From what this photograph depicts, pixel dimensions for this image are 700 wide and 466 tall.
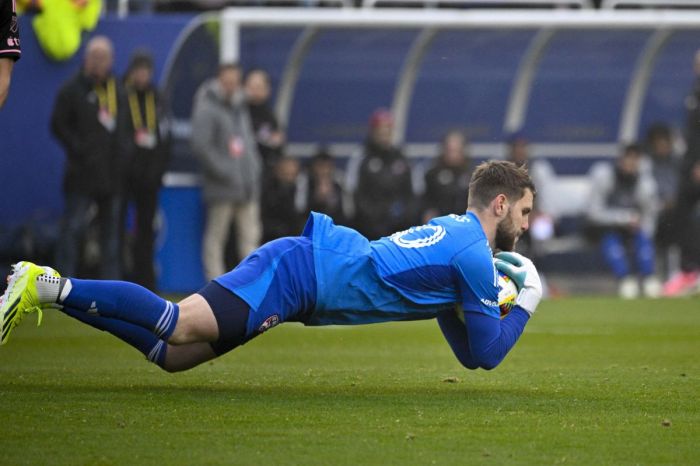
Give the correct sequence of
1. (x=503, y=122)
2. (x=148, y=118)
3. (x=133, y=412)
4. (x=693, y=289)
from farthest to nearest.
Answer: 1. (x=503, y=122)
2. (x=693, y=289)
3. (x=148, y=118)
4. (x=133, y=412)

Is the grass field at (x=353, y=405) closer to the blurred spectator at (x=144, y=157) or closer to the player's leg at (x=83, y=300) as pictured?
the player's leg at (x=83, y=300)

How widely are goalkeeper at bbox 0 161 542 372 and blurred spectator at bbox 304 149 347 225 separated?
983 centimetres

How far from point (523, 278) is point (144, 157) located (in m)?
9.18

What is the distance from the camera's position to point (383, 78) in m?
17.7

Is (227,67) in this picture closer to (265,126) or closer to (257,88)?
(257,88)

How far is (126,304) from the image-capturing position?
6.56 m

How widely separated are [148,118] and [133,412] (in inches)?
383

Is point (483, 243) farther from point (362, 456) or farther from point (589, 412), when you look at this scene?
point (362, 456)

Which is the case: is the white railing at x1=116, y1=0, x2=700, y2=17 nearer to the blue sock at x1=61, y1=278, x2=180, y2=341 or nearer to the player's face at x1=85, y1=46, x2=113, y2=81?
the player's face at x1=85, y1=46, x2=113, y2=81

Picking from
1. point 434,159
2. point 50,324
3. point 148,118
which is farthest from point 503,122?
point 50,324

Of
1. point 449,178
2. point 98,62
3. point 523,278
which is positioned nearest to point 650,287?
point 449,178

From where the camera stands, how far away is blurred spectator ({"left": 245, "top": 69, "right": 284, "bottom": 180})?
53.4 ft

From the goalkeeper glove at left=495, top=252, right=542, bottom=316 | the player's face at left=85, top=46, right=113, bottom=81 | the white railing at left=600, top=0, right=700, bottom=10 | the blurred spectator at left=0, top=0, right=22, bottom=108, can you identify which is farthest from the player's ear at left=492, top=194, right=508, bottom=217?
the white railing at left=600, top=0, right=700, bottom=10

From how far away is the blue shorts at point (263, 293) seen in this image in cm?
649
